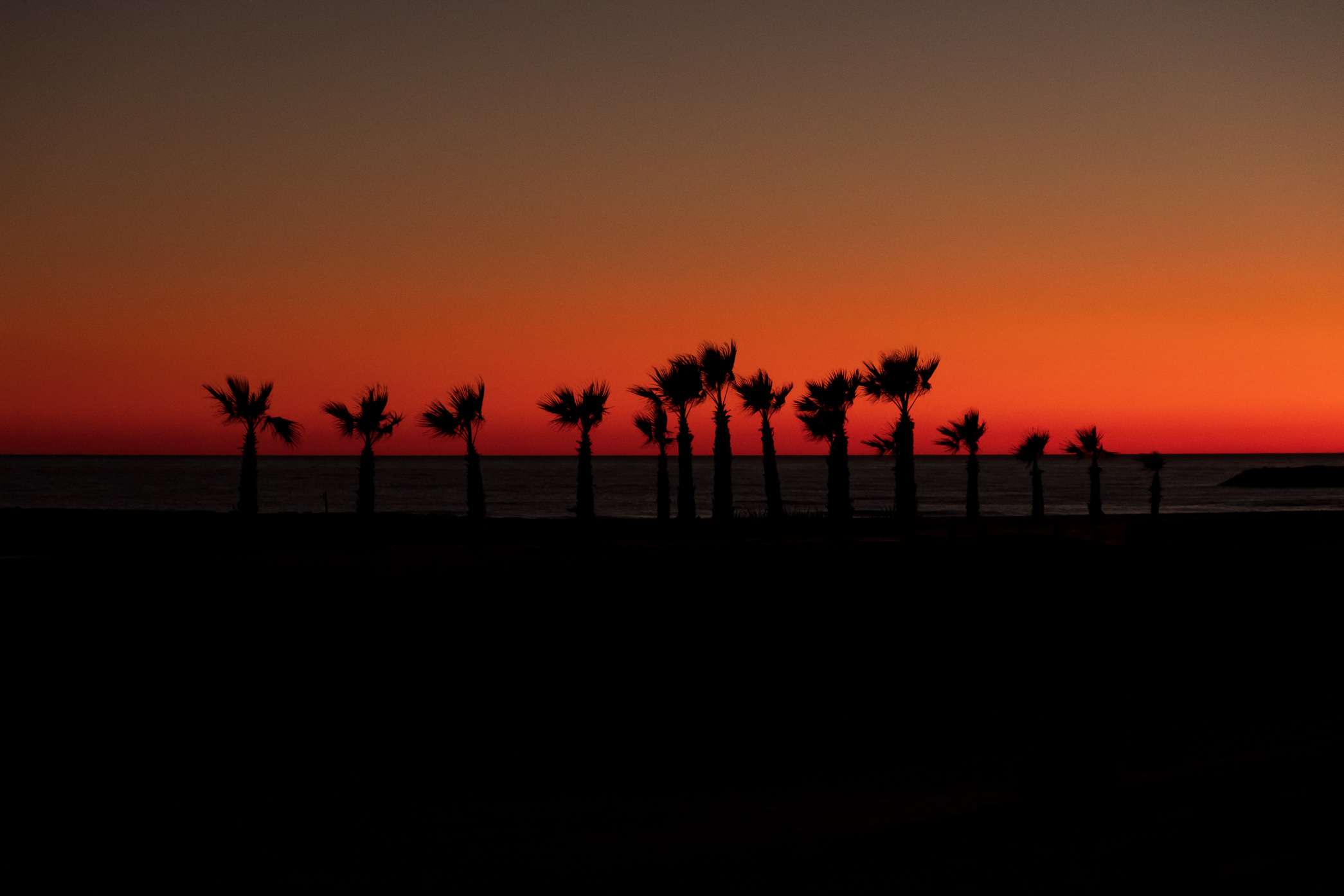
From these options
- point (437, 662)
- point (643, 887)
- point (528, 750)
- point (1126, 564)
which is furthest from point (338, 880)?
point (1126, 564)

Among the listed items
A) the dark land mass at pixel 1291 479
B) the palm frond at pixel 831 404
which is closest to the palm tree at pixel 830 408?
the palm frond at pixel 831 404

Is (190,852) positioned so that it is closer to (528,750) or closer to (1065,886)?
(528,750)

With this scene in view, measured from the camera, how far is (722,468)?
44.6 m

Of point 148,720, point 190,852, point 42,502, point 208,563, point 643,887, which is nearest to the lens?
point 643,887

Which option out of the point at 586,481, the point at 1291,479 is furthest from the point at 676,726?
the point at 1291,479

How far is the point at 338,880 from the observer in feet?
23.9

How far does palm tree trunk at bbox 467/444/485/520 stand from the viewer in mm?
41781

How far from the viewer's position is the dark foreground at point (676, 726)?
25.3 feet

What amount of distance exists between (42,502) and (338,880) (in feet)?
358

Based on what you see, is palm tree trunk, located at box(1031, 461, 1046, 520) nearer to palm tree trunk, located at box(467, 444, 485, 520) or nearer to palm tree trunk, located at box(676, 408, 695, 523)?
palm tree trunk, located at box(676, 408, 695, 523)

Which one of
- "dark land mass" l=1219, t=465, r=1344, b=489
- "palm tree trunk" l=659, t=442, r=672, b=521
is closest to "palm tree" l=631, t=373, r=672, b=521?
"palm tree trunk" l=659, t=442, r=672, b=521

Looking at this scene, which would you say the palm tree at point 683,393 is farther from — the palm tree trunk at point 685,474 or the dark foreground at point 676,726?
the dark foreground at point 676,726

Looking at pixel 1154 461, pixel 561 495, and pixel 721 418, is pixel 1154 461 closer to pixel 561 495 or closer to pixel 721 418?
pixel 721 418

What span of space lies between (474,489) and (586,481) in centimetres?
421
